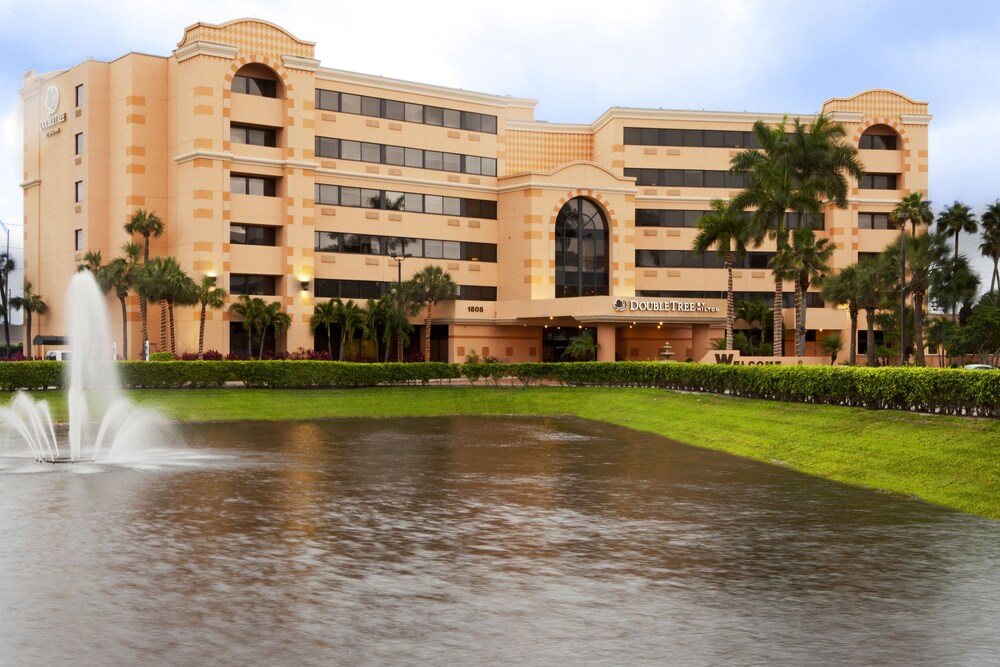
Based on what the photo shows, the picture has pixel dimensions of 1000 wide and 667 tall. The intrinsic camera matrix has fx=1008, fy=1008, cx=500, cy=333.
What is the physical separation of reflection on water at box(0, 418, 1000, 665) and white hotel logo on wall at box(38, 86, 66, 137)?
56548mm

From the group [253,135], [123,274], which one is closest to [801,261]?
[253,135]

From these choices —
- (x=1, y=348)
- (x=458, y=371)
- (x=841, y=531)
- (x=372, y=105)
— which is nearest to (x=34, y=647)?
(x=841, y=531)

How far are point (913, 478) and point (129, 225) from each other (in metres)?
53.4

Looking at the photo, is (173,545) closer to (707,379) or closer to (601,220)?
(707,379)

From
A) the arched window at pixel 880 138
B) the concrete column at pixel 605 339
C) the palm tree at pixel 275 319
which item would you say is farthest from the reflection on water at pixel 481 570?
the arched window at pixel 880 138

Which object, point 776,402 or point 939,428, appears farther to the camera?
point 776,402

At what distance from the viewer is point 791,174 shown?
57000 millimetres

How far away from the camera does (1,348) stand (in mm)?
A: 97000

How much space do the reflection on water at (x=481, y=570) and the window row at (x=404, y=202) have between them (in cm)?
4763

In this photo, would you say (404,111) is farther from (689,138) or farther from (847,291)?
(847,291)

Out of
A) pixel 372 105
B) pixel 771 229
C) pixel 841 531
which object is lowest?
pixel 841 531

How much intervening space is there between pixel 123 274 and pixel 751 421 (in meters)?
42.9

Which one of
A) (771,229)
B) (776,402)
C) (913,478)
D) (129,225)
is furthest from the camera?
(129,225)

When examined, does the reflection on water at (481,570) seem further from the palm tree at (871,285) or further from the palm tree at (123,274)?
the palm tree at (871,285)
